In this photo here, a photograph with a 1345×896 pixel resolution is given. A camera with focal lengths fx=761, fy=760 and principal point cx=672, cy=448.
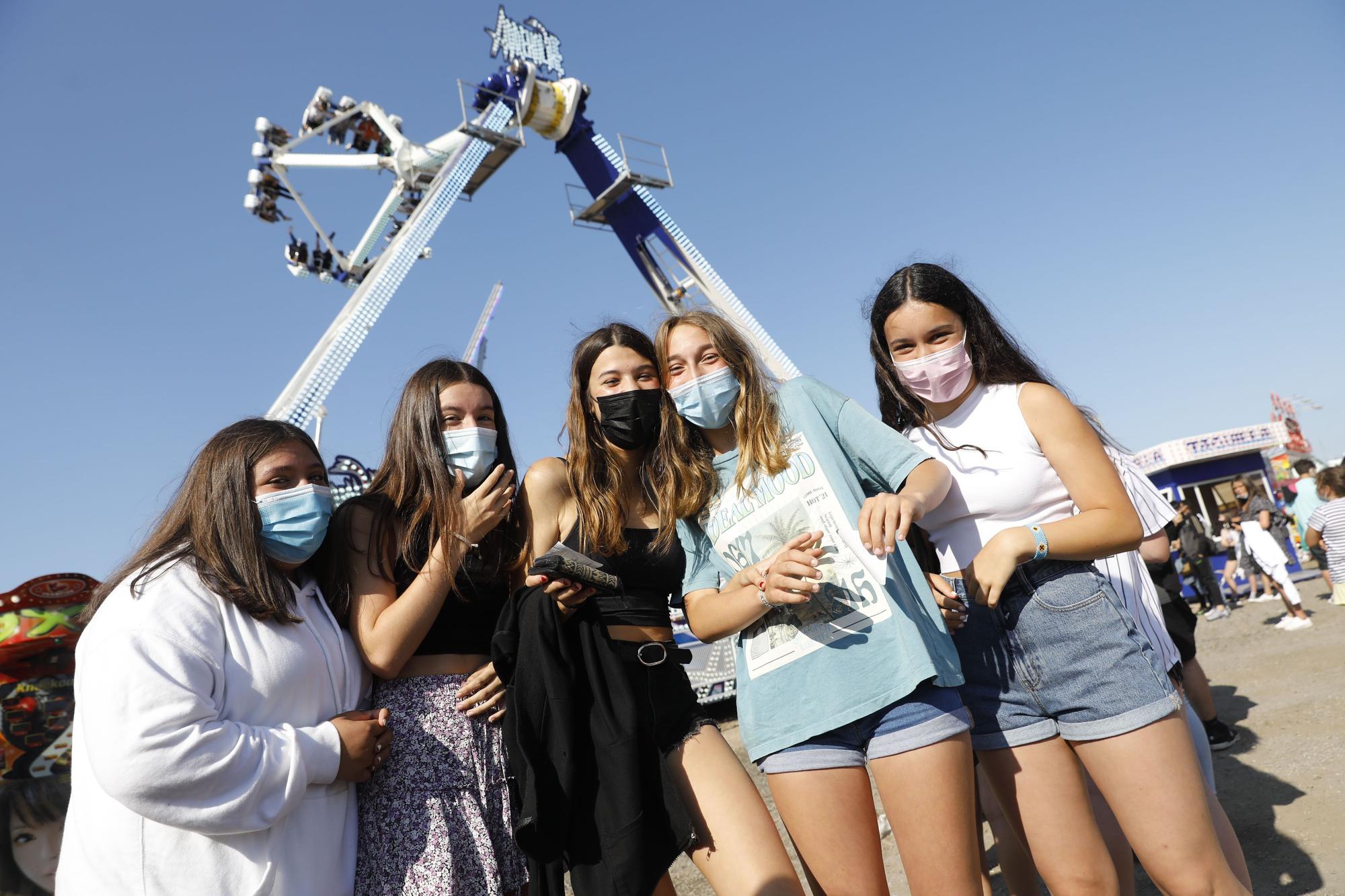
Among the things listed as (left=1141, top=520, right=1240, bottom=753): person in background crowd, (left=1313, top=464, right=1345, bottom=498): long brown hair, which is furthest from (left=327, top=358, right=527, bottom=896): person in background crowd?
(left=1313, top=464, right=1345, bottom=498): long brown hair

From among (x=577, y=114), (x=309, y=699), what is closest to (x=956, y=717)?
(x=309, y=699)

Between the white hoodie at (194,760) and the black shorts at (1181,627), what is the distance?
4.71 m

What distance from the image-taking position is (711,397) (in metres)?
2.39

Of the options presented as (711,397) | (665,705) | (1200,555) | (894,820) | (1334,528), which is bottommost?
(1200,555)

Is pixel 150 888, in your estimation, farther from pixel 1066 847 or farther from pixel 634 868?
pixel 1066 847

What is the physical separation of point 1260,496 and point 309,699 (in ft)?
44.8

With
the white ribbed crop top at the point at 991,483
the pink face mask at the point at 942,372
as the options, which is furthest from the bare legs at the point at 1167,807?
the pink face mask at the point at 942,372

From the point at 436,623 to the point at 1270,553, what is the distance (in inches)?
453

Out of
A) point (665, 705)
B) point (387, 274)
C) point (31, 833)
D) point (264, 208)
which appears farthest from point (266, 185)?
point (665, 705)

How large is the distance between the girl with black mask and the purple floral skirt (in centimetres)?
29

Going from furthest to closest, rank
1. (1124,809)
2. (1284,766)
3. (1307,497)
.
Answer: (1307,497) → (1284,766) → (1124,809)

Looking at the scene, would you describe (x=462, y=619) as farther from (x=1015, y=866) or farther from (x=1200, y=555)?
(x=1200, y=555)

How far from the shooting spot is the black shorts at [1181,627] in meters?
4.63

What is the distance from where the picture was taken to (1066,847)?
1951mm
